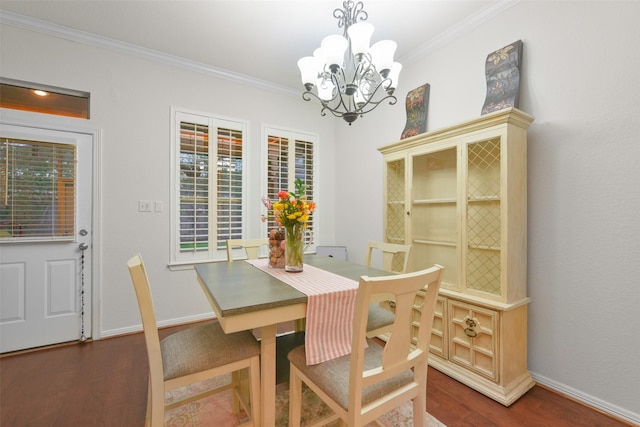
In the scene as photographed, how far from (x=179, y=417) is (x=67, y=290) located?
5.82 feet

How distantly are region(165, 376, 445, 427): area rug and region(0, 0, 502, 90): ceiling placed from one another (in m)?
2.68

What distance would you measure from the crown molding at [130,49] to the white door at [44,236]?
2.77 feet

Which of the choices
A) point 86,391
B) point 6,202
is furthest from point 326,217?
point 6,202

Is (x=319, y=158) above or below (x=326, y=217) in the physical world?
above

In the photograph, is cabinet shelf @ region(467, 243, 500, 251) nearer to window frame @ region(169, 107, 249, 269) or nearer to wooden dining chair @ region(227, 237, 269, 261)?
wooden dining chair @ region(227, 237, 269, 261)

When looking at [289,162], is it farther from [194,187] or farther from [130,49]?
[130,49]

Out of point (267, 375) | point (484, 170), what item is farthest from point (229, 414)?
point (484, 170)

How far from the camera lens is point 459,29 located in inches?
91.7

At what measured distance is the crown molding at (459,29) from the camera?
207 cm

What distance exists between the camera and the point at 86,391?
1.82 metres

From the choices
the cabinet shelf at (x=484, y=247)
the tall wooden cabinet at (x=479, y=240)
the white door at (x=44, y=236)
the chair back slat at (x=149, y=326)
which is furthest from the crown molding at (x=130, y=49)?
the cabinet shelf at (x=484, y=247)

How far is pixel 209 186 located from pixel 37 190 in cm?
139

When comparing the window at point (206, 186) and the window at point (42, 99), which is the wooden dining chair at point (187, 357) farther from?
the window at point (42, 99)

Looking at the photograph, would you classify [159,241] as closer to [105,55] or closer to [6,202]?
[6,202]
